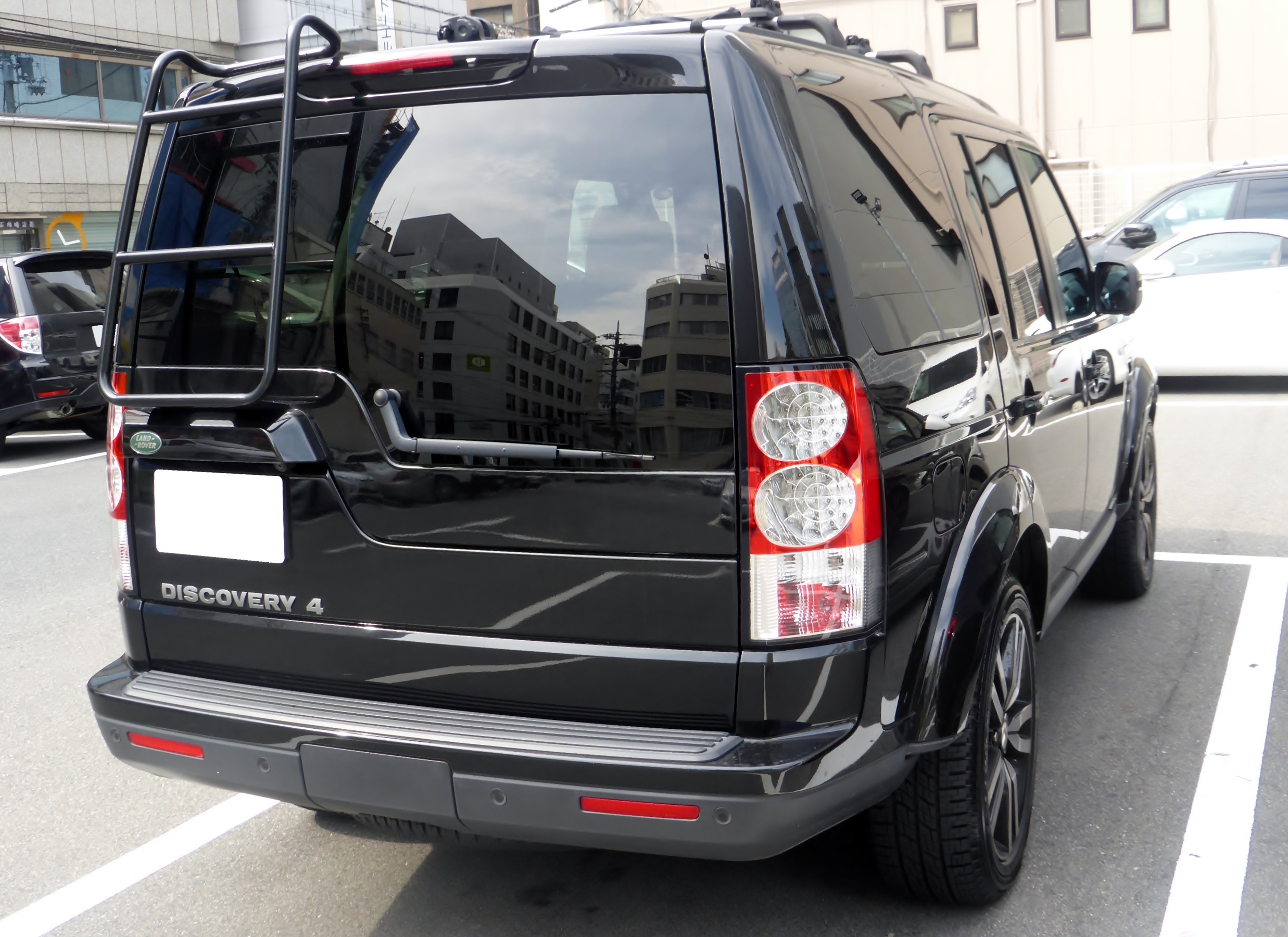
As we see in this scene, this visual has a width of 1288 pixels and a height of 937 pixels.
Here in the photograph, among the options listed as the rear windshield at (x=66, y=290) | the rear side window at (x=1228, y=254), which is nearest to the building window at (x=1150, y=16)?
the rear side window at (x=1228, y=254)

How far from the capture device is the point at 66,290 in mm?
10422

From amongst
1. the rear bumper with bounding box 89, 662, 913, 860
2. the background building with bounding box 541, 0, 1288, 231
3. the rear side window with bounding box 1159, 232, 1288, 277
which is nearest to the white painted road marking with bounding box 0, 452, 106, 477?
the rear bumper with bounding box 89, 662, 913, 860

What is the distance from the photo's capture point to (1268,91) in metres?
25.4

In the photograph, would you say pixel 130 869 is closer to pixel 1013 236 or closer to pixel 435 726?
pixel 435 726

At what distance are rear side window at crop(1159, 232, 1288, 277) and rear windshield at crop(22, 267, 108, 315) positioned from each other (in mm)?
8981

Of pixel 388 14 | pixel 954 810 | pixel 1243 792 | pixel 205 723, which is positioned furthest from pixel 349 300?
pixel 388 14

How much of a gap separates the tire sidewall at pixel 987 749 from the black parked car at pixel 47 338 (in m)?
8.80

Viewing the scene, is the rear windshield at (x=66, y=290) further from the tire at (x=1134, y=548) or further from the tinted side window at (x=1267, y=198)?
the tinted side window at (x=1267, y=198)

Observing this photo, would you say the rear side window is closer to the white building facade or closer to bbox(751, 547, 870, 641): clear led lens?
bbox(751, 547, 870, 641): clear led lens

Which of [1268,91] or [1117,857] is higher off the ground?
[1268,91]

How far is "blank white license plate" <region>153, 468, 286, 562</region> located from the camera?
99.5 inches

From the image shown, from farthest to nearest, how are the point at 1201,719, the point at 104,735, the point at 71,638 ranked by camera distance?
the point at 71,638
the point at 1201,719
the point at 104,735

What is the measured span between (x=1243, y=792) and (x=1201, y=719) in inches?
21.2

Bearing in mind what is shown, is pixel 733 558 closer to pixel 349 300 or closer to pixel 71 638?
pixel 349 300
